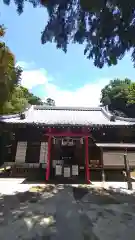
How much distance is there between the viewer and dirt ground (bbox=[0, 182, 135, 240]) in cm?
448

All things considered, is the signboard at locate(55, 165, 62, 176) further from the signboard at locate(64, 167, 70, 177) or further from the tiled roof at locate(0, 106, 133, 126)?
the tiled roof at locate(0, 106, 133, 126)

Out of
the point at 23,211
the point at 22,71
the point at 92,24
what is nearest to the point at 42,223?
the point at 23,211

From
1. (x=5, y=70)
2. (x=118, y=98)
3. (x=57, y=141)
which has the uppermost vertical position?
(x=118, y=98)

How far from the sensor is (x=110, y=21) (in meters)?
4.90

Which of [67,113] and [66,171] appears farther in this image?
[67,113]

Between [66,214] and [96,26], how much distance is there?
585 centimetres

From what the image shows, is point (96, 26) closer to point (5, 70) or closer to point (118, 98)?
point (5, 70)

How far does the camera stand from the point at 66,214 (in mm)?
5703

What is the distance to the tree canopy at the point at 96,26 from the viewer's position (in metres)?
4.52

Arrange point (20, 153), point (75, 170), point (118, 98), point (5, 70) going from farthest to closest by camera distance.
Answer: point (118, 98) < point (20, 153) < point (5, 70) < point (75, 170)

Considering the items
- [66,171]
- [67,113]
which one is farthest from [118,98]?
[66,171]

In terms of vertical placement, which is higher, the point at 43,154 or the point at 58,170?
the point at 43,154

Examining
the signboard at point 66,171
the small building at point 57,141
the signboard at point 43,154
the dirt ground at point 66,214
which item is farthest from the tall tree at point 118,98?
the dirt ground at point 66,214

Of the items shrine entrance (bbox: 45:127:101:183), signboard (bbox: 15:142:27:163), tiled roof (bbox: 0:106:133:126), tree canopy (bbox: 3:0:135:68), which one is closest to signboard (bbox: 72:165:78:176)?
shrine entrance (bbox: 45:127:101:183)
